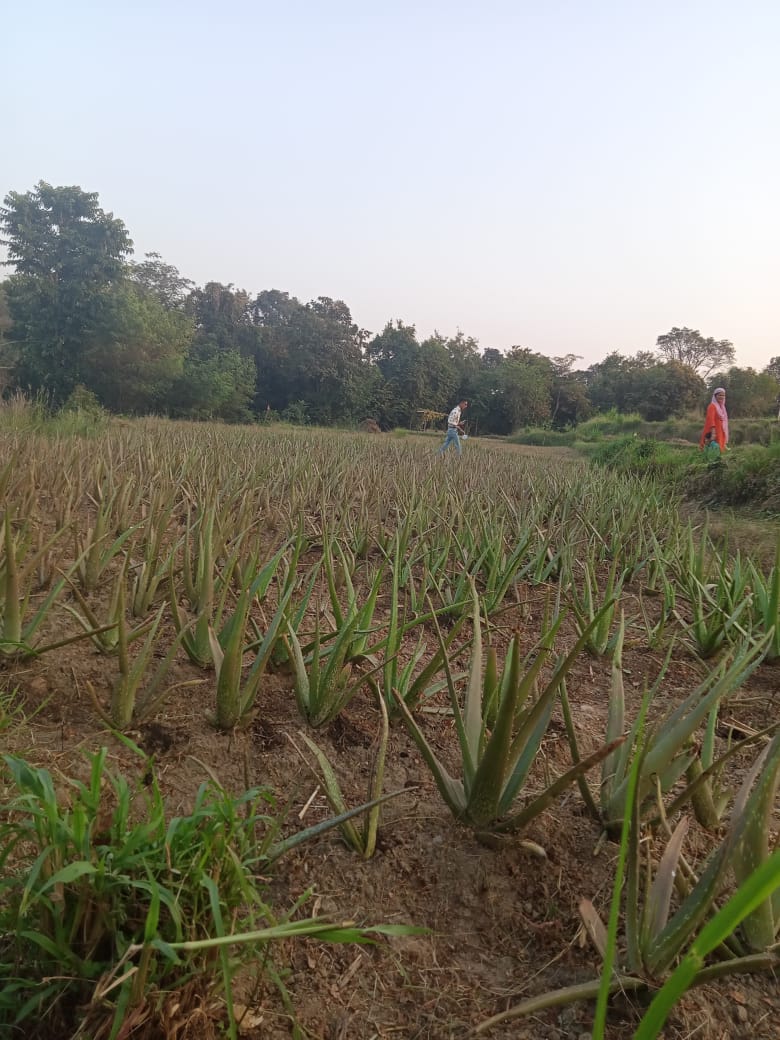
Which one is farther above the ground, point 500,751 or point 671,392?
point 671,392

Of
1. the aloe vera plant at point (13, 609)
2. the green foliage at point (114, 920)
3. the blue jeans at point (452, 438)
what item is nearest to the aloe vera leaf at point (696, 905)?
the green foliage at point (114, 920)

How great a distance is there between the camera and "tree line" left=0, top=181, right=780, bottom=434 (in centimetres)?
2017

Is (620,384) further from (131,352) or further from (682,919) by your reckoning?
(682,919)

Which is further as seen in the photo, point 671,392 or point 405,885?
point 671,392

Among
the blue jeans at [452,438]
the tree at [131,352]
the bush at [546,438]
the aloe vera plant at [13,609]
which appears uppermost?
the tree at [131,352]

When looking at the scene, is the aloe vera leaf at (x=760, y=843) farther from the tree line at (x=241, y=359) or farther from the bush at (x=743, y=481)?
the tree line at (x=241, y=359)

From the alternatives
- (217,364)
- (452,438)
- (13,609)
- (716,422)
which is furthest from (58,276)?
(13,609)

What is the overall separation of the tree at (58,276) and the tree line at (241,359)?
0.16 feet

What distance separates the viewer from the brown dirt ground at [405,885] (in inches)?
31.7

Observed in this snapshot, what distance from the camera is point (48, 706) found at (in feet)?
4.42

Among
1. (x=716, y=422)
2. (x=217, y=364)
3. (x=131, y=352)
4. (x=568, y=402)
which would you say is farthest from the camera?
(x=568, y=402)

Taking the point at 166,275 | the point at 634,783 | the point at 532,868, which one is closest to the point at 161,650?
the point at 532,868

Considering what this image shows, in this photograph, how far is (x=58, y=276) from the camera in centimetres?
2167

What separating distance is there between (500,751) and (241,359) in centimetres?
3103
